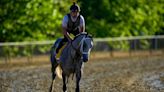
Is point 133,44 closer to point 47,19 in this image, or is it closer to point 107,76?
point 47,19

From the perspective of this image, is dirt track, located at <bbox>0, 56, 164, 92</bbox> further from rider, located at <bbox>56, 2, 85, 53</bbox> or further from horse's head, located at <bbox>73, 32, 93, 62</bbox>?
horse's head, located at <bbox>73, 32, 93, 62</bbox>

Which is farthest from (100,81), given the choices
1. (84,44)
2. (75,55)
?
(84,44)

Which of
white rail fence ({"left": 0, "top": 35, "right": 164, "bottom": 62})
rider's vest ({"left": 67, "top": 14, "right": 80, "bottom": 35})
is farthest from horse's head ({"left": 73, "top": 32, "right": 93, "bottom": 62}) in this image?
white rail fence ({"left": 0, "top": 35, "right": 164, "bottom": 62})

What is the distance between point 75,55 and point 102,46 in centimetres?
2177

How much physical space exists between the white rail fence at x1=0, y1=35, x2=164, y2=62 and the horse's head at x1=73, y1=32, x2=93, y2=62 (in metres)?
15.9

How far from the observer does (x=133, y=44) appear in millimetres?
36500

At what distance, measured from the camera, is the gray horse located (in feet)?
42.2

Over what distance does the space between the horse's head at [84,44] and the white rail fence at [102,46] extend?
15.9 metres

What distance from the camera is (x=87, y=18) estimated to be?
39406 mm

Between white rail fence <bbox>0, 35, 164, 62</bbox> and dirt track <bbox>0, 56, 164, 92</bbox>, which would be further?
white rail fence <bbox>0, 35, 164, 62</bbox>

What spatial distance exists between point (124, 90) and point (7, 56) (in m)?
14.8

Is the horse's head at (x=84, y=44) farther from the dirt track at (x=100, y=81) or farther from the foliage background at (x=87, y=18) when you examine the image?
the foliage background at (x=87, y=18)

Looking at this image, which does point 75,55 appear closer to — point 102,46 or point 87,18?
→ point 102,46

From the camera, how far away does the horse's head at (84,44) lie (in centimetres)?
1269
